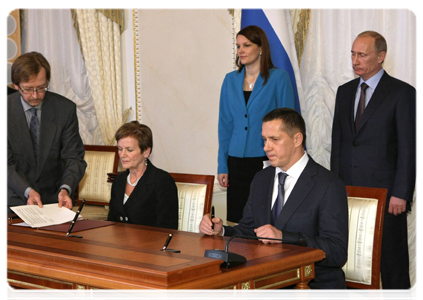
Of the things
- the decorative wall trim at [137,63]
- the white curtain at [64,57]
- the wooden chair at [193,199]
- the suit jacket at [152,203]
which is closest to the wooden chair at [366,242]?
the wooden chair at [193,199]

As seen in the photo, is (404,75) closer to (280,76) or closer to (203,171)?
(280,76)

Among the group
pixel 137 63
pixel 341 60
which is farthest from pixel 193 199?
pixel 137 63

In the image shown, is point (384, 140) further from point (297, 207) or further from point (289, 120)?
point (297, 207)

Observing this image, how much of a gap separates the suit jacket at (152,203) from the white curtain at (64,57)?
3118mm

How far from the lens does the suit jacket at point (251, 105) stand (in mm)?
4316

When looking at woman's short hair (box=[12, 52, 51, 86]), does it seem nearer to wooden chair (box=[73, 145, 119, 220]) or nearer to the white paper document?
the white paper document

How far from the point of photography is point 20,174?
12.0ft

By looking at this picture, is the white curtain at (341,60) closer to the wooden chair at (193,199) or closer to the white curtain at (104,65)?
the wooden chair at (193,199)

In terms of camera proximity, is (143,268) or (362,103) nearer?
(143,268)

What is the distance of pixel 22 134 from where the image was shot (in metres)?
3.69

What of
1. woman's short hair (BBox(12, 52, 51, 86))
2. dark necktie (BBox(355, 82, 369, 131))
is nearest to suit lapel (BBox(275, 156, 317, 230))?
dark necktie (BBox(355, 82, 369, 131))

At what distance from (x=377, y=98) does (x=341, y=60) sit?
0.92 metres

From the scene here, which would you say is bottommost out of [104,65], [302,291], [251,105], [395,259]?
[395,259]

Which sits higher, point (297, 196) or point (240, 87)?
point (240, 87)
